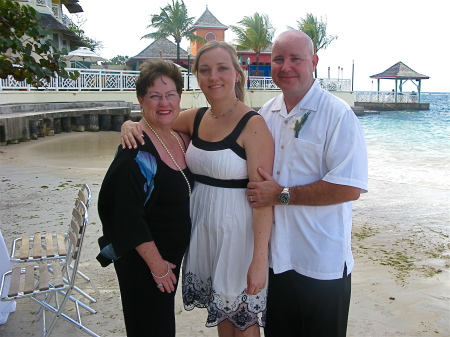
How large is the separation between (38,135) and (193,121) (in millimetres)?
16723

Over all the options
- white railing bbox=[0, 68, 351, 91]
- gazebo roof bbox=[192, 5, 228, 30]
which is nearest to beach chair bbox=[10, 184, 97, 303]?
white railing bbox=[0, 68, 351, 91]

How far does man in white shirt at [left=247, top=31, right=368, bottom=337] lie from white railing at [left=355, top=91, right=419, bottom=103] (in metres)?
66.9

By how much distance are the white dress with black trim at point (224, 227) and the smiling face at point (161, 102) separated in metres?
0.25

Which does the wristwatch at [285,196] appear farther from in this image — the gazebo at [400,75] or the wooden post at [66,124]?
the gazebo at [400,75]

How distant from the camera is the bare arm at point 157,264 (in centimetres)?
240

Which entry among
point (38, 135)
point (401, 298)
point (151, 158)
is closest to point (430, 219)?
point (401, 298)

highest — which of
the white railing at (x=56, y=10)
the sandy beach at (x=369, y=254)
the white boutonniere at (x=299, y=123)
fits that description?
the white railing at (x=56, y=10)

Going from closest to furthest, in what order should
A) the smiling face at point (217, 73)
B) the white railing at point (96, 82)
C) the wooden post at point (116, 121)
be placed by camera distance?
the smiling face at point (217, 73), the white railing at point (96, 82), the wooden post at point (116, 121)

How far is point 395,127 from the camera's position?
44094 millimetres

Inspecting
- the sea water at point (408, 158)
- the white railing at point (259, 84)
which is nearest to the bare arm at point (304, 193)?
the sea water at point (408, 158)

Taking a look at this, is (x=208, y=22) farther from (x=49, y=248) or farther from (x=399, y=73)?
(x=49, y=248)

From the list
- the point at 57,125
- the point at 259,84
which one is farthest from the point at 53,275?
the point at 259,84

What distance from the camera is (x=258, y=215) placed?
8.16 ft

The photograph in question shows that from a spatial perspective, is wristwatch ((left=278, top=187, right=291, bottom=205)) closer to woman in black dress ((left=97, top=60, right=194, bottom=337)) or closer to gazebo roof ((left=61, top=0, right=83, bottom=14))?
woman in black dress ((left=97, top=60, right=194, bottom=337))
